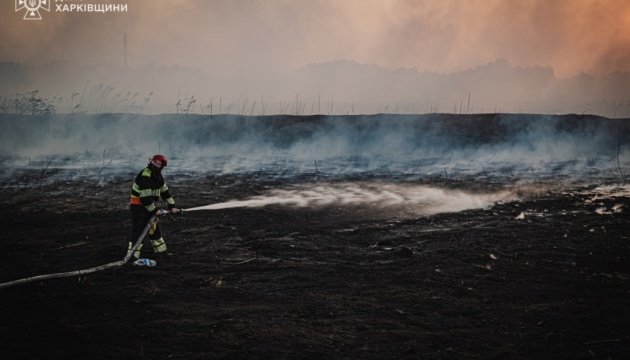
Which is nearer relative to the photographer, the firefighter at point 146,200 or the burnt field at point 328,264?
the burnt field at point 328,264

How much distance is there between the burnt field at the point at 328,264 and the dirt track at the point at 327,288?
0.03 metres

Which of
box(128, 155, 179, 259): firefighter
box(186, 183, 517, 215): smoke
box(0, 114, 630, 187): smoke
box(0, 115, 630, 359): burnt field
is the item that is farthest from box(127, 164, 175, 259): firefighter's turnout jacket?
box(0, 114, 630, 187): smoke

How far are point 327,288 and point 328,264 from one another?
1.01 meters

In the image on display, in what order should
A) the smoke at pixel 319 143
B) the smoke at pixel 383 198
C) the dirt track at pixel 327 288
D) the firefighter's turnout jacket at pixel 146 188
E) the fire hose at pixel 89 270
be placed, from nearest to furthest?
1. the dirt track at pixel 327 288
2. the fire hose at pixel 89 270
3. the firefighter's turnout jacket at pixel 146 188
4. the smoke at pixel 383 198
5. the smoke at pixel 319 143

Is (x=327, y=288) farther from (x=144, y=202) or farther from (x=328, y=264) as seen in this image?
(x=144, y=202)

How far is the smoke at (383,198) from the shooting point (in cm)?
1204

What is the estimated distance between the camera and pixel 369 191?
1425 cm

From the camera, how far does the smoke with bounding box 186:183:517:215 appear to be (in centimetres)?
1204

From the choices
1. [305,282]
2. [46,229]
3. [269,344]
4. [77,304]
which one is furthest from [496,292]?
[46,229]

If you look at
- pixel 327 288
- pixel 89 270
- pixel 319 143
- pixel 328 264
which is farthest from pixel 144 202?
pixel 319 143

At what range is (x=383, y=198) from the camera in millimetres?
13180

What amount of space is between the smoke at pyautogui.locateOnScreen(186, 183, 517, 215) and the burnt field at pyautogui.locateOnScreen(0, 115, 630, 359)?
9 centimetres

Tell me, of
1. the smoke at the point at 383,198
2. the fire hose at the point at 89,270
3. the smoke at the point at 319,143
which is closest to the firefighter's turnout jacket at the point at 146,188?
the fire hose at the point at 89,270

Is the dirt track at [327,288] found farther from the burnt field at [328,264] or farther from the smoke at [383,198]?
the smoke at [383,198]
